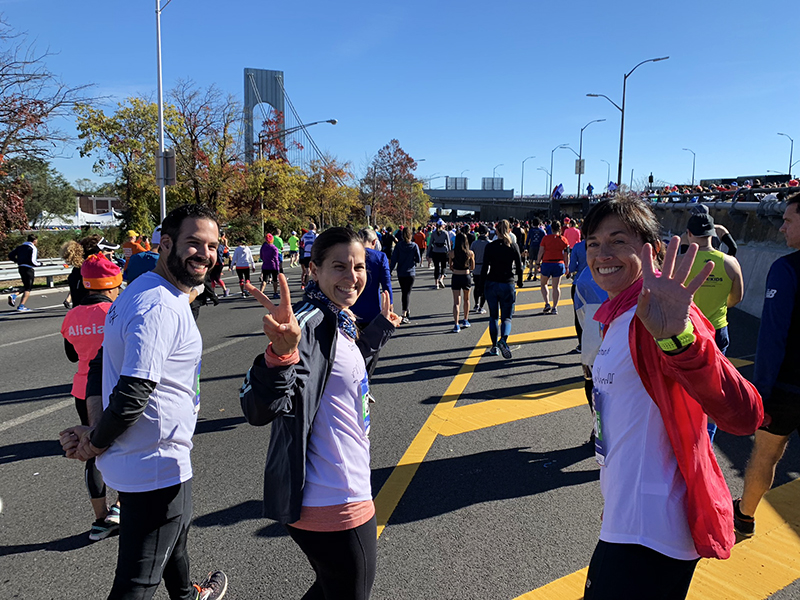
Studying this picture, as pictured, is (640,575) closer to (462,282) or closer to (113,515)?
(113,515)

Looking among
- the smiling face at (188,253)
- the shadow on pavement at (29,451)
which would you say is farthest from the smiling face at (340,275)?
the shadow on pavement at (29,451)

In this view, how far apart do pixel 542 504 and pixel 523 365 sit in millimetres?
4011

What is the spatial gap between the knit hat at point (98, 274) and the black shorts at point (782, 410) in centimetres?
390

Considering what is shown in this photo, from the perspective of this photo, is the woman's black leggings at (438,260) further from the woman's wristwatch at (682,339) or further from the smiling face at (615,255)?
the woman's wristwatch at (682,339)

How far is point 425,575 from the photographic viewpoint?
3029mm

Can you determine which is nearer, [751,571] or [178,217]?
[178,217]

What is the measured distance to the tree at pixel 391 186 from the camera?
5878cm

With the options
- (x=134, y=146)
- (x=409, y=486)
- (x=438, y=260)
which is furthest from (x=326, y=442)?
(x=134, y=146)

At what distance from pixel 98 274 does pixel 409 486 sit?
256 centimetres

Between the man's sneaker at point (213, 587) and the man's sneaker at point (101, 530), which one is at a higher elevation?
the man's sneaker at point (213, 587)

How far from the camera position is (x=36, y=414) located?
5598mm

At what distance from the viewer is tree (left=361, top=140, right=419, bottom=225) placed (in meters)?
58.8

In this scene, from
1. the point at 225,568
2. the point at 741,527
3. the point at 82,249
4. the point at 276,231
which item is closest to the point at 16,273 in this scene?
the point at 82,249

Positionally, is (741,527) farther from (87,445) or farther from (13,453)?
(13,453)
